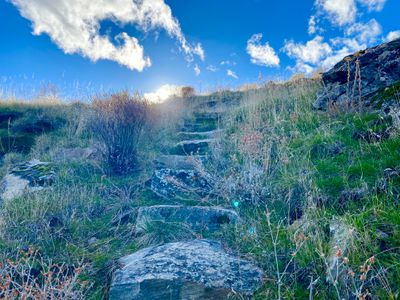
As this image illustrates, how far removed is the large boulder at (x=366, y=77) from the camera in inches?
213

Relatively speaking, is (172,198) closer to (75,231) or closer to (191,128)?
(75,231)

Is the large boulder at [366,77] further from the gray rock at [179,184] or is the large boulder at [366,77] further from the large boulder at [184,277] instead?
the large boulder at [184,277]

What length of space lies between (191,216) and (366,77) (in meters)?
4.37

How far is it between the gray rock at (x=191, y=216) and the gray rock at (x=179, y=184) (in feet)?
1.89

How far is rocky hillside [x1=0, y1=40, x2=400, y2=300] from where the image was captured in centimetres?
237

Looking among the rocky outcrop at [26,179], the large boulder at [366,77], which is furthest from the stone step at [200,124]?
the rocky outcrop at [26,179]

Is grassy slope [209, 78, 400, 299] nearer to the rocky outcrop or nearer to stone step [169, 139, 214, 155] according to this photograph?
stone step [169, 139, 214, 155]

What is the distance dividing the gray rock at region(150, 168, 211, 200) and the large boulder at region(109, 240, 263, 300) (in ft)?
5.85

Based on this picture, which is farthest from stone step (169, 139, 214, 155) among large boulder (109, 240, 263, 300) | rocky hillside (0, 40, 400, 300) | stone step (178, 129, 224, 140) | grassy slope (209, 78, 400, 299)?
large boulder (109, 240, 263, 300)

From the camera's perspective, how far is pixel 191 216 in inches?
152

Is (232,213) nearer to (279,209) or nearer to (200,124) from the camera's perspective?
(279,209)

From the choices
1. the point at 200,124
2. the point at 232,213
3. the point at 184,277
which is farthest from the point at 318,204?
the point at 200,124

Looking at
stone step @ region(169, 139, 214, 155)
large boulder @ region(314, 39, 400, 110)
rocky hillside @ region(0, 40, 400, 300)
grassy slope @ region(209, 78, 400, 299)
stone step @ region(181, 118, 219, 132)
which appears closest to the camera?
grassy slope @ region(209, 78, 400, 299)

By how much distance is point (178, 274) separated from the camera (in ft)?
8.13
